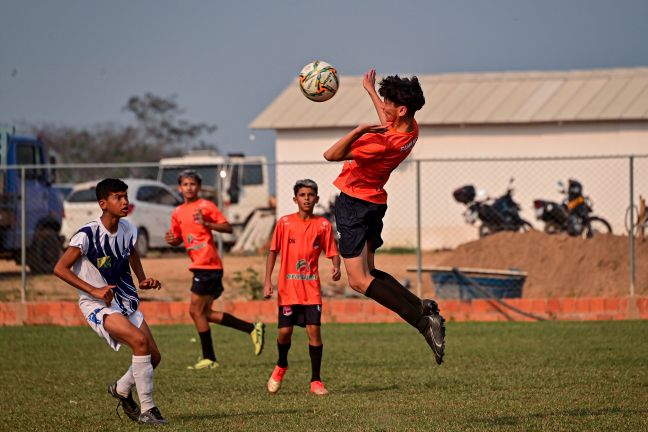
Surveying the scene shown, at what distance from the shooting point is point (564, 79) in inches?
1280

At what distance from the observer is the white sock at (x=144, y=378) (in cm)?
808

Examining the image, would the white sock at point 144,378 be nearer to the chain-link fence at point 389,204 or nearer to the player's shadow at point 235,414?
the player's shadow at point 235,414

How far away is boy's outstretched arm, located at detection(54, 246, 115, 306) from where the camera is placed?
7859 millimetres

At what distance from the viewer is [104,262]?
26.7 ft

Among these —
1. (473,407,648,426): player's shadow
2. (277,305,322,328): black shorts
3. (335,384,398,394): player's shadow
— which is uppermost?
(277,305,322,328): black shorts

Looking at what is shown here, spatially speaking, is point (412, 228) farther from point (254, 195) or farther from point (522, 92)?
point (522, 92)

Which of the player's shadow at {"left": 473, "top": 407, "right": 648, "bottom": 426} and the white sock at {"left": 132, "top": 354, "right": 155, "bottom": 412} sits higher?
the white sock at {"left": 132, "top": 354, "right": 155, "bottom": 412}

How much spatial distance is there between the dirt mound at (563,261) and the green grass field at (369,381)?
9.29 feet

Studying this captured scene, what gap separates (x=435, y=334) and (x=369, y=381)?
2856 mm


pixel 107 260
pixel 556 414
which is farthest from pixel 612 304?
pixel 107 260

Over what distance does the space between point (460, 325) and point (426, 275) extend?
3731mm

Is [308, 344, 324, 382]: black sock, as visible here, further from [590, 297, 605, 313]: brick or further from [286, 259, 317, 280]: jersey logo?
[590, 297, 605, 313]: brick

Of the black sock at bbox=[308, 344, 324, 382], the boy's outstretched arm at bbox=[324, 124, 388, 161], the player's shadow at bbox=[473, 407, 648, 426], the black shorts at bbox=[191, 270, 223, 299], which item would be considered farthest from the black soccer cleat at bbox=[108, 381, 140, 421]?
the black shorts at bbox=[191, 270, 223, 299]

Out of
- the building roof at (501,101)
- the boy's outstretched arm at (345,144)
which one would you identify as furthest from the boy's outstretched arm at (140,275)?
the building roof at (501,101)
